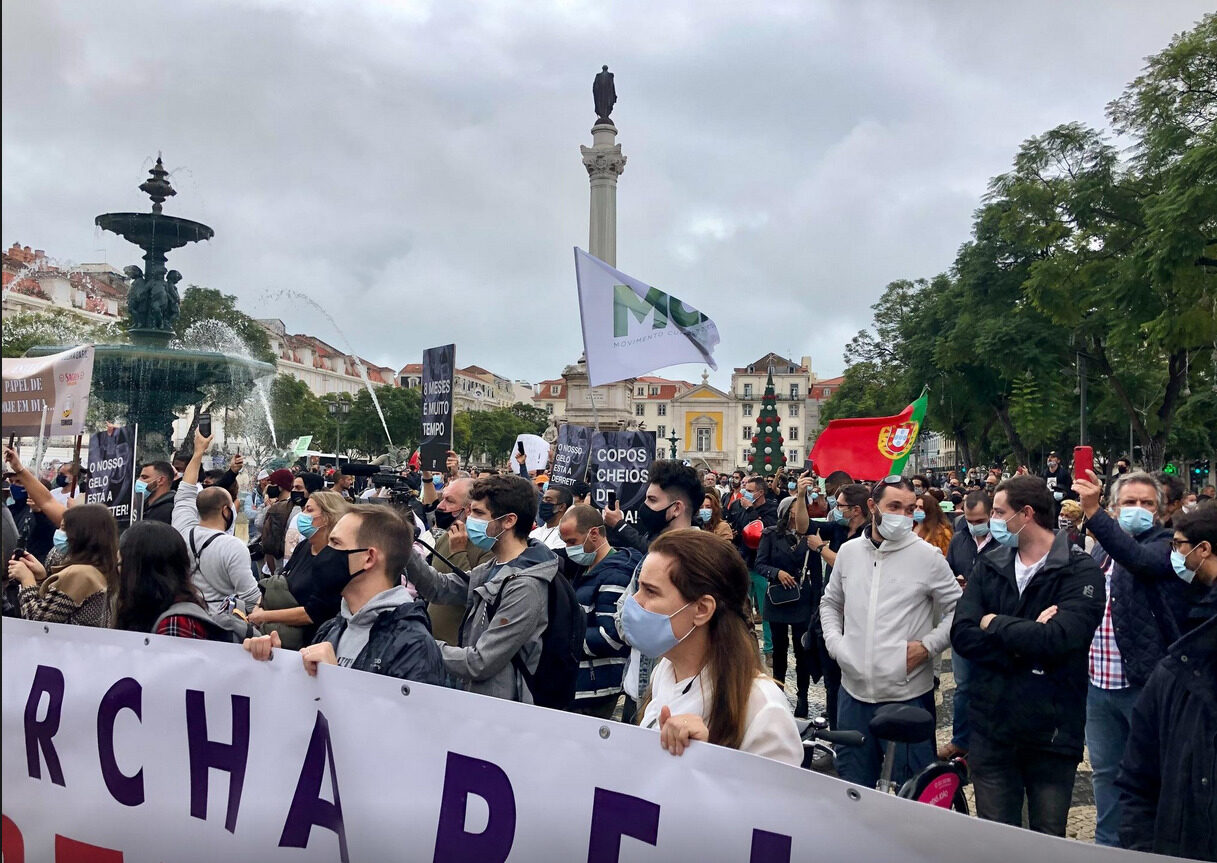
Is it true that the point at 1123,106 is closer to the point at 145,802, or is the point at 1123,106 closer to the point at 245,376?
the point at 245,376

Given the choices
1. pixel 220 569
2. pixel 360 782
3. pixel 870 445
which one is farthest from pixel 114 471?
pixel 870 445

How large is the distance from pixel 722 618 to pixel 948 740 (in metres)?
5.03

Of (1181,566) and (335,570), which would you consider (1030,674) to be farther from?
(335,570)

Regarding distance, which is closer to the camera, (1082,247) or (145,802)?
(145,802)

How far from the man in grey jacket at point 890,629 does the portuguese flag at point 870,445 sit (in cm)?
627

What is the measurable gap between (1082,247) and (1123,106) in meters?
3.73

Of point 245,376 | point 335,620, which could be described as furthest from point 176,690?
point 245,376

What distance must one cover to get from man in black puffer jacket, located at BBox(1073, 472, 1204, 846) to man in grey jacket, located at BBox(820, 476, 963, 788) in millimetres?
712

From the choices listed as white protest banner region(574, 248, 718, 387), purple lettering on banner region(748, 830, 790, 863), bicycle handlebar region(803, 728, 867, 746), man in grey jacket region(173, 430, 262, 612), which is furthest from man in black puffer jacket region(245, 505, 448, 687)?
white protest banner region(574, 248, 718, 387)

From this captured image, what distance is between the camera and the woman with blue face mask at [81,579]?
4.24 meters

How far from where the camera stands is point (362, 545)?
361cm

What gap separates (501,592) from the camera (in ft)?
13.3

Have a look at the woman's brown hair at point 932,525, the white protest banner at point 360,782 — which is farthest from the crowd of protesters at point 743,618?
the woman's brown hair at point 932,525

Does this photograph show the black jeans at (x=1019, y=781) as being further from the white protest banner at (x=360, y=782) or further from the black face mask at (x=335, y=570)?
the black face mask at (x=335, y=570)
